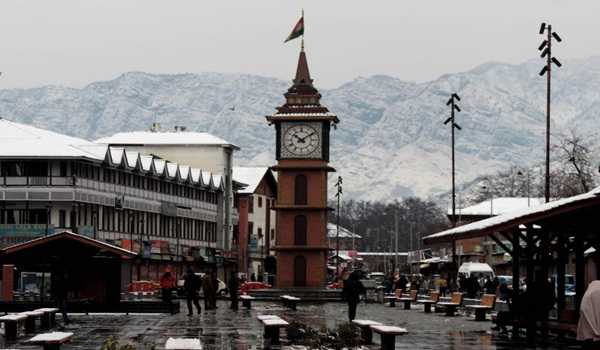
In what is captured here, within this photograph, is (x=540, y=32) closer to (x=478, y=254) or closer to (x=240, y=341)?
(x=240, y=341)

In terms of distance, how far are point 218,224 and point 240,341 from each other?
348 feet

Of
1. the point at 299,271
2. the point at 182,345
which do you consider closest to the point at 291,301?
Result: the point at 299,271

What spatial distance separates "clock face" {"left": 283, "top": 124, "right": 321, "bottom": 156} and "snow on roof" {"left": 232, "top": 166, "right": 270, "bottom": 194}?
64476mm

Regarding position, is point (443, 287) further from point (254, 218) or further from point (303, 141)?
point (254, 218)

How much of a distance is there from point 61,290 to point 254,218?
4306 inches

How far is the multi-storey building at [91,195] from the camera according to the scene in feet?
324

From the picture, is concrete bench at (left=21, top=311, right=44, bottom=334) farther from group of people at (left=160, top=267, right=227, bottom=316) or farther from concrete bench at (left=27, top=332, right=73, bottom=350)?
group of people at (left=160, top=267, right=227, bottom=316)

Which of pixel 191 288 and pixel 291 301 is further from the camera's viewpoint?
pixel 291 301

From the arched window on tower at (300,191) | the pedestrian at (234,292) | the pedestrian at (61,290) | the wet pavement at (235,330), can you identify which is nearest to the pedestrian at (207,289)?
the pedestrian at (234,292)

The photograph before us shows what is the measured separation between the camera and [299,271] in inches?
3612

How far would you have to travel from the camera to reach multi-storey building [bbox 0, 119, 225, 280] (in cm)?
9875

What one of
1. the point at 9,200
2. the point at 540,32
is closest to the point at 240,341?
the point at 540,32

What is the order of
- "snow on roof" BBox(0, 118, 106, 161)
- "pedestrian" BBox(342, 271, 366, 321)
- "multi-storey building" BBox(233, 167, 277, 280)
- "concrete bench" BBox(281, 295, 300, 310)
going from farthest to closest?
"multi-storey building" BBox(233, 167, 277, 280) < "snow on roof" BBox(0, 118, 106, 161) < "concrete bench" BBox(281, 295, 300, 310) < "pedestrian" BBox(342, 271, 366, 321)

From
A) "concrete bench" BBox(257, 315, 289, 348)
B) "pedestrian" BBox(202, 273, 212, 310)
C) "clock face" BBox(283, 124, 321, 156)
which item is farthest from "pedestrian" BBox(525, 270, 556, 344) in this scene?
"clock face" BBox(283, 124, 321, 156)
